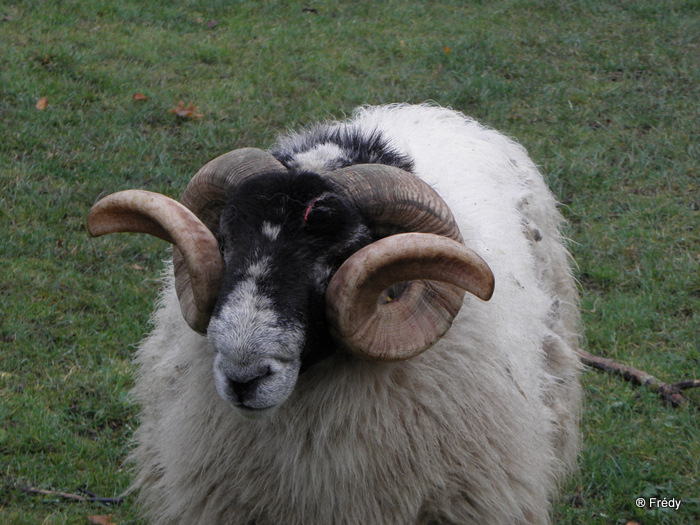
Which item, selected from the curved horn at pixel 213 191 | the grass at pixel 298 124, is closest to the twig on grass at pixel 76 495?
the grass at pixel 298 124

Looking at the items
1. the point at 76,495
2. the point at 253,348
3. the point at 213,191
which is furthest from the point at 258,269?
the point at 76,495

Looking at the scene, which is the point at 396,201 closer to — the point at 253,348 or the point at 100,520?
the point at 253,348

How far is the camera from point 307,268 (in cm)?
270

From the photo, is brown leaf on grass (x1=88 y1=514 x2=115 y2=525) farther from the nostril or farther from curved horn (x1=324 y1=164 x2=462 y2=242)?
curved horn (x1=324 y1=164 x2=462 y2=242)

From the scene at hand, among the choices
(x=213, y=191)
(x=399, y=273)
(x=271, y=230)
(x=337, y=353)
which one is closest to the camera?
(x=399, y=273)

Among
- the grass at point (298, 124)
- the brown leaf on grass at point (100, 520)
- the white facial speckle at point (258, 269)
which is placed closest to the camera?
the white facial speckle at point (258, 269)

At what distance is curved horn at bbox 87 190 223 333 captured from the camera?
280 centimetres

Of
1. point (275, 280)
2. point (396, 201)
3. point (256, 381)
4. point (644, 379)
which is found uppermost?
point (396, 201)

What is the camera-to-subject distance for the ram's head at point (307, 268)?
2.55 m

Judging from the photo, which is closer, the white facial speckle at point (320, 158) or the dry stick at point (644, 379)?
the white facial speckle at point (320, 158)

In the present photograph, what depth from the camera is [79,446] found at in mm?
4320

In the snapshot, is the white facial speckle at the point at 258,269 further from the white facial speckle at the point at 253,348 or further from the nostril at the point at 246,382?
the nostril at the point at 246,382

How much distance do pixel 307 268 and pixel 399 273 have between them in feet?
1.05

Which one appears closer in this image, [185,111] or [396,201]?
[396,201]
